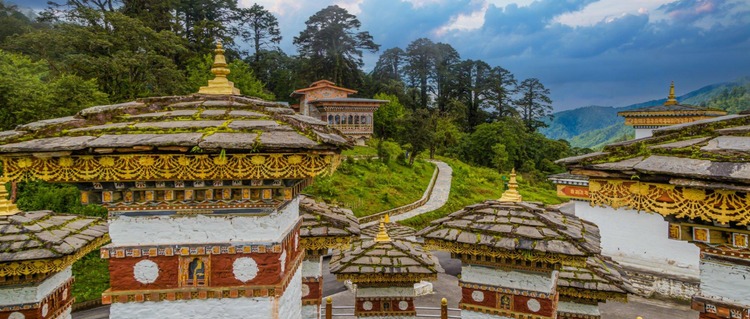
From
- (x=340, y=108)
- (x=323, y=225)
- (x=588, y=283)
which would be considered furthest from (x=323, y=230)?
(x=340, y=108)

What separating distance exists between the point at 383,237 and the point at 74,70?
880 inches

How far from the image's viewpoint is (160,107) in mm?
4543

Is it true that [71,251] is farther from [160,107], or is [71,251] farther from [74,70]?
[74,70]

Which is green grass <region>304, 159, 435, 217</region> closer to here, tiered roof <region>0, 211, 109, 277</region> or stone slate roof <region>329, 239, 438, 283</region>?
stone slate roof <region>329, 239, 438, 283</region>

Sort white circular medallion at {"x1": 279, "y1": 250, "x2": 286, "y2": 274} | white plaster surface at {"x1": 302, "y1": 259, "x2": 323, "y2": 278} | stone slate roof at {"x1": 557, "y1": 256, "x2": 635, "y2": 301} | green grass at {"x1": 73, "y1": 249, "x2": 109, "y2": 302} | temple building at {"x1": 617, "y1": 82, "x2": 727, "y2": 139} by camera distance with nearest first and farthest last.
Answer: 1. white circular medallion at {"x1": 279, "y1": 250, "x2": 286, "y2": 274}
2. stone slate roof at {"x1": 557, "y1": 256, "x2": 635, "y2": 301}
3. white plaster surface at {"x1": 302, "y1": 259, "x2": 323, "y2": 278}
4. green grass at {"x1": 73, "y1": 249, "x2": 109, "y2": 302}
5. temple building at {"x1": 617, "y1": 82, "x2": 727, "y2": 139}

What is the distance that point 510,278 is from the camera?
18.4 feet

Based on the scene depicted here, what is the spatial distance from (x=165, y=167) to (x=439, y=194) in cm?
2874

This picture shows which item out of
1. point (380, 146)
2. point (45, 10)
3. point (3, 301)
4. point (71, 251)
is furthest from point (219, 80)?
point (45, 10)

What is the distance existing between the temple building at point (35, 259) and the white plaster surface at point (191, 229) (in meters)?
1.99

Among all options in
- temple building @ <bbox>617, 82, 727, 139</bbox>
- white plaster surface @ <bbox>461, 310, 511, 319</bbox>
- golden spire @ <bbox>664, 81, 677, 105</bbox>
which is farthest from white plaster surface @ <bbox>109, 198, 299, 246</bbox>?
golden spire @ <bbox>664, 81, 677, 105</bbox>

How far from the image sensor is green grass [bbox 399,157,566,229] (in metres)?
28.4

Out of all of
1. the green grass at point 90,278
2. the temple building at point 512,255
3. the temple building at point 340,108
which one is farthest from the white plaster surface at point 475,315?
the temple building at point 340,108

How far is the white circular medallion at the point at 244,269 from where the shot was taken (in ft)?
13.3

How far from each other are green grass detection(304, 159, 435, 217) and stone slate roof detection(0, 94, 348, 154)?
17980 mm
